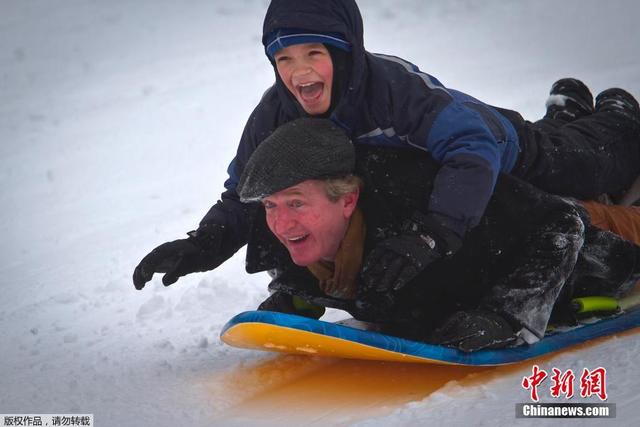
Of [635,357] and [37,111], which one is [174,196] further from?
[635,357]

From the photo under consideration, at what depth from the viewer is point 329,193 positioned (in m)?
2.50

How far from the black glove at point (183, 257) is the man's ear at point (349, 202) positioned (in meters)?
0.58

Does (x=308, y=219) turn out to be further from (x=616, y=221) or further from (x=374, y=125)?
(x=616, y=221)

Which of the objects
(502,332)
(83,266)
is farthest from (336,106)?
(83,266)

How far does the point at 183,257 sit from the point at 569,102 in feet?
7.38

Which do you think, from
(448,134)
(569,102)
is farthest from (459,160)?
(569,102)

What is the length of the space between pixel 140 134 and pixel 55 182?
1.18 meters

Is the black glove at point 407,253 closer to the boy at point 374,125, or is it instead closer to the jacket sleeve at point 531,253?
the boy at point 374,125

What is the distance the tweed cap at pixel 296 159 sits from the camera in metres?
2.43

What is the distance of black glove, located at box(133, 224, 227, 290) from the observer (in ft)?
9.12

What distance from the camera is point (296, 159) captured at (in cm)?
244

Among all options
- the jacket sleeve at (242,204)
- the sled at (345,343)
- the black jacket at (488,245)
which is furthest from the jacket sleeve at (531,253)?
the jacket sleeve at (242,204)

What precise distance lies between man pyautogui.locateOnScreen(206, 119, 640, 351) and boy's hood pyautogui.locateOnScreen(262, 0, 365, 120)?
260 millimetres

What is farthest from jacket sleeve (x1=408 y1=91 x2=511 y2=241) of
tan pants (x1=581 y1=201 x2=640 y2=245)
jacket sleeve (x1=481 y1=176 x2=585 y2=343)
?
tan pants (x1=581 y1=201 x2=640 y2=245)
